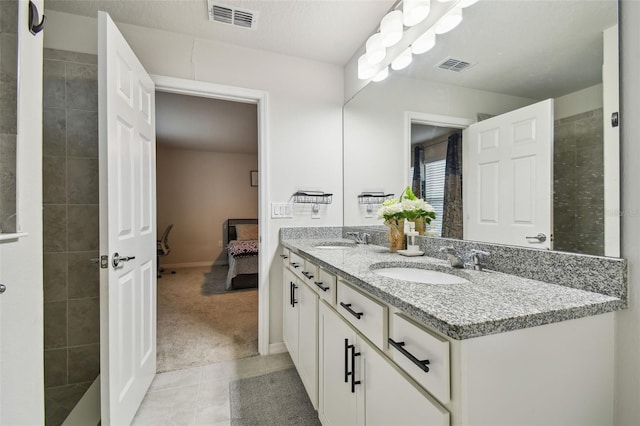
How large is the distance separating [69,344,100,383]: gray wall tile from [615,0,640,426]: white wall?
2.45 m

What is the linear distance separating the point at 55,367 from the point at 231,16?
241cm

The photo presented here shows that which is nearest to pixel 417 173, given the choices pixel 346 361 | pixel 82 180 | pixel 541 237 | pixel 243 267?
pixel 541 237

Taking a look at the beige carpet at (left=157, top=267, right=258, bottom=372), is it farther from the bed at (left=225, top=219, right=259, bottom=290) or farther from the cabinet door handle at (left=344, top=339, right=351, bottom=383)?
the cabinet door handle at (left=344, top=339, right=351, bottom=383)

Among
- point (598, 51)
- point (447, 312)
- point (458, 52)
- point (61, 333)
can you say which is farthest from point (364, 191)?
point (61, 333)

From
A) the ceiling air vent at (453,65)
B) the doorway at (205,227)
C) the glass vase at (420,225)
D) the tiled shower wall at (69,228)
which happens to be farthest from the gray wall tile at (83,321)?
the ceiling air vent at (453,65)

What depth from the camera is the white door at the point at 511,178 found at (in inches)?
37.9

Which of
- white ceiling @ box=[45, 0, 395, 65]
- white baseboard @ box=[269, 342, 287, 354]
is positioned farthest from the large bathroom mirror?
white baseboard @ box=[269, 342, 287, 354]

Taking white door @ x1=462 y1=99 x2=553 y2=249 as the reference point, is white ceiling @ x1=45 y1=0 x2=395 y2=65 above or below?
above

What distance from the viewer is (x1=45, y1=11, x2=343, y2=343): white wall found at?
1917mm

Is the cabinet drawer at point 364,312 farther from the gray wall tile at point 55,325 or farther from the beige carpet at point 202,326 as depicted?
the gray wall tile at point 55,325

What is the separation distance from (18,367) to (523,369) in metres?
1.40

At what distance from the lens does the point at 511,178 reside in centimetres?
107

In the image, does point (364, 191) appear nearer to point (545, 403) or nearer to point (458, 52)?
point (458, 52)

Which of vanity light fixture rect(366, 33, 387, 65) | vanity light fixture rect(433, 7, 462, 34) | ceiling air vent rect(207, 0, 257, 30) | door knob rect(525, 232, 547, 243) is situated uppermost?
ceiling air vent rect(207, 0, 257, 30)
